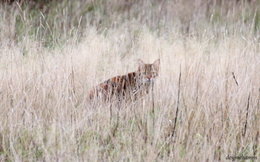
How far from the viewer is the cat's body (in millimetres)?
3890

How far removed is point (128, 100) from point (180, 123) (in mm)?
722

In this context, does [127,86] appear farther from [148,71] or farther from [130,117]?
[130,117]

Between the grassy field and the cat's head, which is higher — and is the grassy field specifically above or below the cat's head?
below

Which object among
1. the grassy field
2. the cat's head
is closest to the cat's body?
the cat's head

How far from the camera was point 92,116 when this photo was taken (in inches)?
133

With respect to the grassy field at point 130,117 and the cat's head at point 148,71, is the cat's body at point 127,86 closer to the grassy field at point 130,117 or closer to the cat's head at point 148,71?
the cat's head at point 148,71

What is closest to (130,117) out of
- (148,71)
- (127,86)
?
(127,86)

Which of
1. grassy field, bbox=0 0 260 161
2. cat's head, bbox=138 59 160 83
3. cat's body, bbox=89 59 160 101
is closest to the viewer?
grassy field, bbox=0 0 260 161

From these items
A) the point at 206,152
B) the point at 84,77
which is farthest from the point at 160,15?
the point at 206,152

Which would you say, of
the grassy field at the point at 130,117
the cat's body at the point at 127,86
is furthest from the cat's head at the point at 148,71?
the grassy field at the point at 130,117

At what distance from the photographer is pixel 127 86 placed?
4242mm

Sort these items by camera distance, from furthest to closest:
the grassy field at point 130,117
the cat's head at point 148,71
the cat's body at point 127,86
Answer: the cat's head at point 148,71
the cat's body at point 127,86
the grassy field at point 130,117

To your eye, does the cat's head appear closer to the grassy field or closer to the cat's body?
the cat's body

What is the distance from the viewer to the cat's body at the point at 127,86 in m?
3.89
